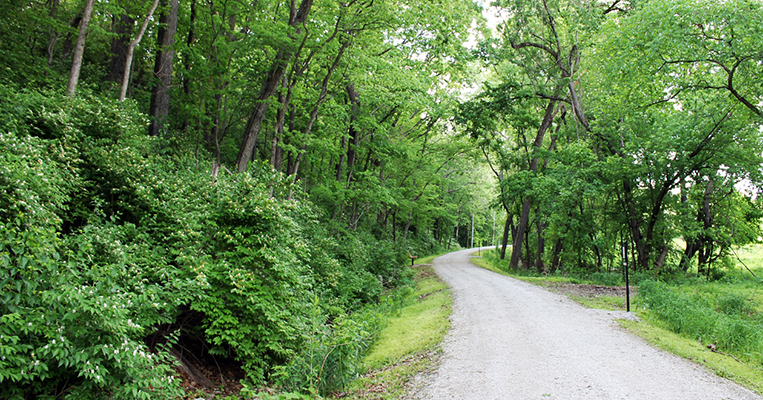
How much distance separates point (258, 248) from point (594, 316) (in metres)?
6.87

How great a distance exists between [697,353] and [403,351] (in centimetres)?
438

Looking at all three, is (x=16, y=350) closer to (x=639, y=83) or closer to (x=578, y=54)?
(x=639, y=83)

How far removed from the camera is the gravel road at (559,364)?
4.45 m

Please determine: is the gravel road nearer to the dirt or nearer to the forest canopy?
the forest canopy

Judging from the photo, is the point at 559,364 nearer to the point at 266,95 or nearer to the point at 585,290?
the point at 585,290

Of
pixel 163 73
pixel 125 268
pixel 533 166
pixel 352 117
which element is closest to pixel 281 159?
pixel 163 73

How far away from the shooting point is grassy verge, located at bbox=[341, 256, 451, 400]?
5.29 m

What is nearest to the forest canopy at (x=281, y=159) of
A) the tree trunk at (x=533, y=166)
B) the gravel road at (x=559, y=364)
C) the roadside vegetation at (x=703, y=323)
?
the tree trunk at (x=533, y=166)

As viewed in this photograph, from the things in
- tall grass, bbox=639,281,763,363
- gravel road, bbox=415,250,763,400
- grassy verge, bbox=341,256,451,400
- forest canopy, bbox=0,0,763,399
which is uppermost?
forest canopy, bbox=0,0,763,399

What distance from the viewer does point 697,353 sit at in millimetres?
5793

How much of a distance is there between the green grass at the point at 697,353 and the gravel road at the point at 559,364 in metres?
0.21

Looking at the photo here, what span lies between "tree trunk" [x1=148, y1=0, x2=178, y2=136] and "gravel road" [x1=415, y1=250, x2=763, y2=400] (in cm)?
935

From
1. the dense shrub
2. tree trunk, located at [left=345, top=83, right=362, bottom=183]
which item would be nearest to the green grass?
the dense shrub

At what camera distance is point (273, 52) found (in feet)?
35.9
